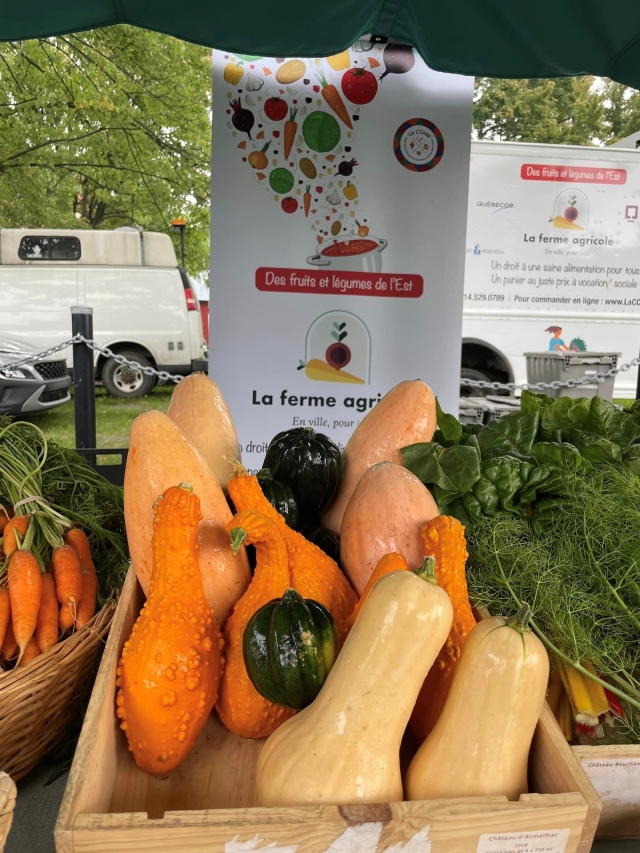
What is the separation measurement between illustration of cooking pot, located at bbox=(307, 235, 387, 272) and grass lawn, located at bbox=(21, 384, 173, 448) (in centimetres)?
524

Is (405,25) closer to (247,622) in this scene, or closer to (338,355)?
(338,355)

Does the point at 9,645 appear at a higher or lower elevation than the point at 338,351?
lower

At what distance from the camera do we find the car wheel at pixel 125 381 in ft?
36.8

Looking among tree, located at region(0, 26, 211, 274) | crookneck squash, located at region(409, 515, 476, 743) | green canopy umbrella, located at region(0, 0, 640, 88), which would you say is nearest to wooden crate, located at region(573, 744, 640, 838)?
crookneck squash, located at region(409, 515, 476, 743)

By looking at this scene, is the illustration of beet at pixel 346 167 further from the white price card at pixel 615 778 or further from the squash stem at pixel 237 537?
the white price card at pixel 615 778

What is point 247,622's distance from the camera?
44.5 inches

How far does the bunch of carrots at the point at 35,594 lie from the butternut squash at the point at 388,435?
0.67m

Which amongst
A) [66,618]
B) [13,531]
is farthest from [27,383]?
[66,618]

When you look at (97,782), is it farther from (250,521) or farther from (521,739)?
(521,739)

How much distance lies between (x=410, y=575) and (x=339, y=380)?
330cm

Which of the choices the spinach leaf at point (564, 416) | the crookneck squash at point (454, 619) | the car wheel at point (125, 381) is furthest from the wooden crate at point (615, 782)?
the car wheel at point (125, 381)

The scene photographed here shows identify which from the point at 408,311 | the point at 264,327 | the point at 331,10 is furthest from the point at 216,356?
the point at 331,10

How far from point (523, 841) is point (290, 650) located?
42 centimetres

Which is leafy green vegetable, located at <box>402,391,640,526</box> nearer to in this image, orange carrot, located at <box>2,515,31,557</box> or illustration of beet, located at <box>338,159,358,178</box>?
orange carrot, located at <box>2,515,31,557</box>
